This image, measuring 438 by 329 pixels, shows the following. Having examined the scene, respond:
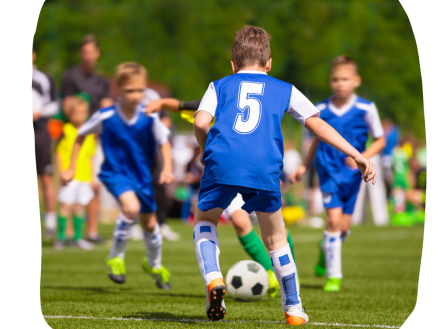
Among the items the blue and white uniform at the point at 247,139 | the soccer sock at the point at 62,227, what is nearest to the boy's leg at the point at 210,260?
the blue and white uniform at the point at 247,139

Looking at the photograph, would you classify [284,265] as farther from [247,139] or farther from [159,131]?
[159,131]

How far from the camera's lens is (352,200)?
5.89 m

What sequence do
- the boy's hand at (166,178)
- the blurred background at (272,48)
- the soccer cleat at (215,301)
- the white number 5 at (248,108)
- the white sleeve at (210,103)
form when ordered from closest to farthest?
the soccer cleat at (215,301), the white number 5 at (248,108), the white sleeve at (210,103), the boy's hand at (166,178), the blurred background at (272,48)

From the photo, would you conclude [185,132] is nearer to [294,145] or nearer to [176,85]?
[176,85]

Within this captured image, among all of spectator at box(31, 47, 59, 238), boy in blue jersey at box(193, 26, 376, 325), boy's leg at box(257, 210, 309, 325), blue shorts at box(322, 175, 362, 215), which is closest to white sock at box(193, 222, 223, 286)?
boy in blue jersey at box(193, 26, 376, 325)

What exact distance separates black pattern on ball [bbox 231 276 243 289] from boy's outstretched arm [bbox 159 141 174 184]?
0.91 metres

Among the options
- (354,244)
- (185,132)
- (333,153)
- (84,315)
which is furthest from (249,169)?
(185,132)

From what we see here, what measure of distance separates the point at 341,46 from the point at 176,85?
13.2 feet

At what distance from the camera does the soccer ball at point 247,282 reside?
480 cm

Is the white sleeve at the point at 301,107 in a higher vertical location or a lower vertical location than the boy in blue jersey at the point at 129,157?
higher

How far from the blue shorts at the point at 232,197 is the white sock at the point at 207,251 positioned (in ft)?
0.44

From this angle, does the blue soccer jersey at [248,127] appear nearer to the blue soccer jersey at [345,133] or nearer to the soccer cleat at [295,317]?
the soccer cleat at [295,317]

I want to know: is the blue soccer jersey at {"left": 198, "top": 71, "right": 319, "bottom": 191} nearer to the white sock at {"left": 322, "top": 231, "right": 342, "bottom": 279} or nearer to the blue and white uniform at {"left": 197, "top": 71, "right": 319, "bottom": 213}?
the blue and white uniform at {"left": 197, "top": 71, "right": 319, "bottom": 213}

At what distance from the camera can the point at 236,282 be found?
4.88m
